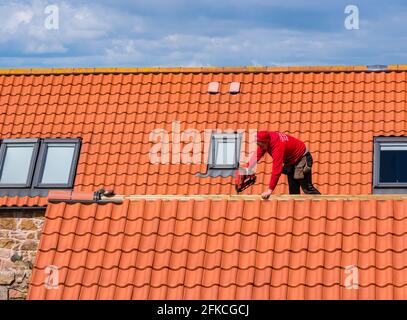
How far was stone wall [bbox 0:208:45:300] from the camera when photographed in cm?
1719

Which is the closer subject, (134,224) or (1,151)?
(134,224)

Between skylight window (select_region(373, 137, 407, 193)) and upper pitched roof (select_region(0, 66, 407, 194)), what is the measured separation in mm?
184

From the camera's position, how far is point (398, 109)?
68.1 feet

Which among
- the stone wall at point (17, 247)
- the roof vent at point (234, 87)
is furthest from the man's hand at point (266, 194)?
the roof vent at point (234, 87)

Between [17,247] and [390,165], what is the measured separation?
7405mm

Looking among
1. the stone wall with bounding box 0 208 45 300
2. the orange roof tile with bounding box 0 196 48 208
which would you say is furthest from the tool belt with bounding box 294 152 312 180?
the orange roof tile with bounding box 0 196 48 208

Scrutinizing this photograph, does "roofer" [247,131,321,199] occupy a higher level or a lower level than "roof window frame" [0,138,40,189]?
lower

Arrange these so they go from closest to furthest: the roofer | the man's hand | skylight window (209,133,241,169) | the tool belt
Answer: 1. the man's hand
2. the roofer
3. the tool belt
4. skylight window (209,133,241,169)

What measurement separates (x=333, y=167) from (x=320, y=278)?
7656 millimetres

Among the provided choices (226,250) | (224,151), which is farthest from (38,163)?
(226,250)

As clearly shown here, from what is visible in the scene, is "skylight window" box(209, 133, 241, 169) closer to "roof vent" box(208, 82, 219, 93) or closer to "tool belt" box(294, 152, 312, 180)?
"roof vent" box(208, 82, 219, 93)

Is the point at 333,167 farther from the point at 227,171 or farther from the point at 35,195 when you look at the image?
the point at 35,195

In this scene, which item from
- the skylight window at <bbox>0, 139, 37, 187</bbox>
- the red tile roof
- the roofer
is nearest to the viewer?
the red tile roof
